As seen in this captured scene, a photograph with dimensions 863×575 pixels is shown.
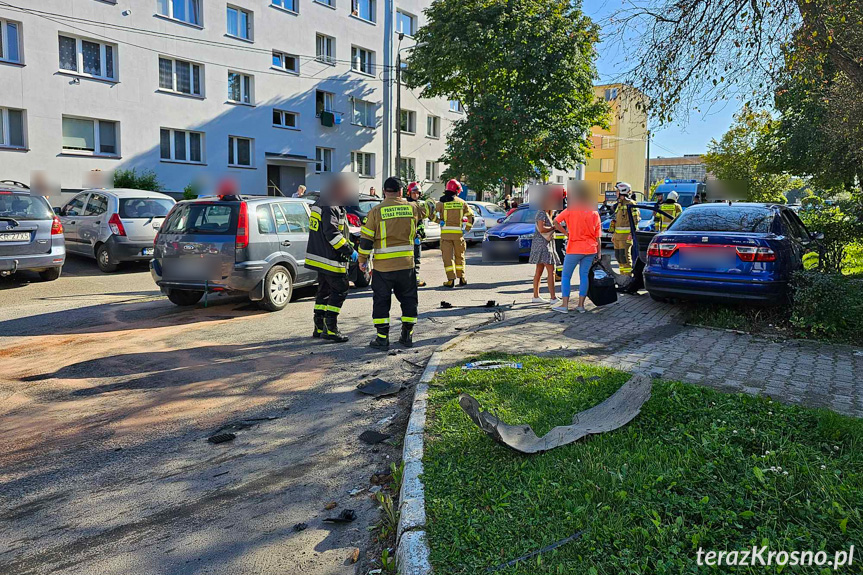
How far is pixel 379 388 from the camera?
5770mm

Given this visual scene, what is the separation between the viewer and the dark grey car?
8.80 meters

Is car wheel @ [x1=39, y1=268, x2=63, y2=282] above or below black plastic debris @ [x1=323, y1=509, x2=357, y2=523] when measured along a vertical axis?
above

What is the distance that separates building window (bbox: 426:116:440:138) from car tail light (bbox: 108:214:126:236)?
26966mm

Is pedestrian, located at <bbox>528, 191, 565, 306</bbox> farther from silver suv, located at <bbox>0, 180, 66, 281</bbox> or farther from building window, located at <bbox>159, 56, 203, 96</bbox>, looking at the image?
building window, located at <bbox>159, 56, 203, 96</bbox>

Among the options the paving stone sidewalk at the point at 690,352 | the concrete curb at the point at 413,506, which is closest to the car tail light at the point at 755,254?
the paving stone sidewalk at the point at 690,352

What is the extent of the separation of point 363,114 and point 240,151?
8.44 metres

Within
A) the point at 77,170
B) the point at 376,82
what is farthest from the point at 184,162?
the point at 376,82

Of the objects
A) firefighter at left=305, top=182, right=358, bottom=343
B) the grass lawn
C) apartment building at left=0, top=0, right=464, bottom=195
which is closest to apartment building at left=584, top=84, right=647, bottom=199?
apartment building at left=0, top=0, right=464, bottom=195

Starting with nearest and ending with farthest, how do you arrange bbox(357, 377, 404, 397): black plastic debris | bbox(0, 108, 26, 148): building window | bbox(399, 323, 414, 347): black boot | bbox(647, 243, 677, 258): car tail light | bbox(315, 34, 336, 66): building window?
bbox(357, 377, 404, 397): black plastic debris → bbox(399, 323, 414, 347): black boot → bbox(647, 243, 677, 258): car tail light → bbox(0, 108, 26, 148): building window → bbox(315, 34, 336, 66): building window

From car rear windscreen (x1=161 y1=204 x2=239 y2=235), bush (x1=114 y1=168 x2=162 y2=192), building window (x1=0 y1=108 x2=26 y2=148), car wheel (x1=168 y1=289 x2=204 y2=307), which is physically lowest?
car wheel (x1=168 y1=289 x2=204 y2=307)

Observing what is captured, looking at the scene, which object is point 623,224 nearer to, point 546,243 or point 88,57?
point 546,243

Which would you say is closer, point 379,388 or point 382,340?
point 379,388

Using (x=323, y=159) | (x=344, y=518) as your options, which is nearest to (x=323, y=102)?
(x=323, y=159)

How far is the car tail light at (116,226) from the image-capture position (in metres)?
13.6
